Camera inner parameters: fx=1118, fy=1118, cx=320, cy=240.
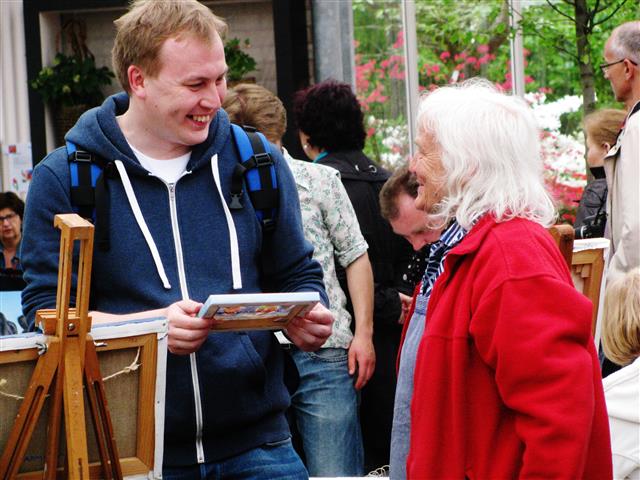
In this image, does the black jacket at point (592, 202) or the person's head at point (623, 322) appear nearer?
the person's head at point (623, 322)

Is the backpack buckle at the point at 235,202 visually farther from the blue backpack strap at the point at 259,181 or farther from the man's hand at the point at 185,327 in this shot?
the man's hand at the point at 185,327

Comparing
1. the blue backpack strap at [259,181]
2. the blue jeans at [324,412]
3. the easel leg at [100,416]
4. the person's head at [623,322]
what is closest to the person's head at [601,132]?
the blue jeans at [324,412]

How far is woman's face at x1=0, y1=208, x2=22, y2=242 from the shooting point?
6.93m

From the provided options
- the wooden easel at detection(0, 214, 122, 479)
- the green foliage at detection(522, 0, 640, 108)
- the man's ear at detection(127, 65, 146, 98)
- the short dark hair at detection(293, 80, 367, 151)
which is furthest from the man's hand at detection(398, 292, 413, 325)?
the green foliage at detection(522, 0, 640, 108)

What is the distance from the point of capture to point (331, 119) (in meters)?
5.03

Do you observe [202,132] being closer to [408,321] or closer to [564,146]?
→ [408,321]

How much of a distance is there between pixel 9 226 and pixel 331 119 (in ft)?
9.17

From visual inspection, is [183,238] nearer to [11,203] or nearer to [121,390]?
[121,390]

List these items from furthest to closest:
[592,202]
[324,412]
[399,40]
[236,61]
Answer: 1. [399,40]
2. [236,61]
3. [592,202]
4. [324,412]

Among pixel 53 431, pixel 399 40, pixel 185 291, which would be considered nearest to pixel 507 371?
pixel 185 291

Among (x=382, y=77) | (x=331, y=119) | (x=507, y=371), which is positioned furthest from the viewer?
(x=382, y=77)

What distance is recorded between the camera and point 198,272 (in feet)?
9.00

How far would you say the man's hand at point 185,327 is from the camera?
251 cm

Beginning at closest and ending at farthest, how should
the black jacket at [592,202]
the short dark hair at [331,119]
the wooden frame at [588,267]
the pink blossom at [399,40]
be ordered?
1. the wooden frame at [588,267]
2. the short dark hair at [331,119]
3. the black jacket at [592,202]
4. the pink blossom at [399,40]
